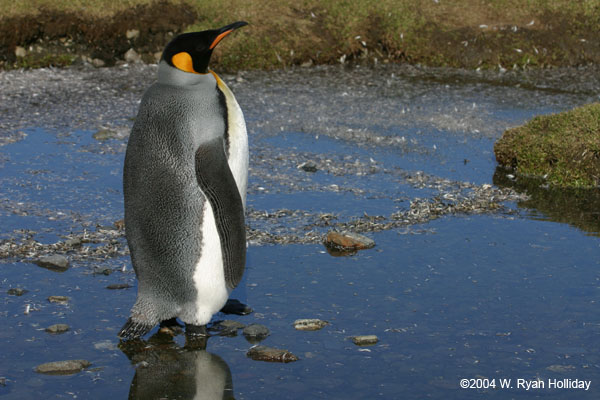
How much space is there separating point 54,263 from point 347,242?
7.07 ft

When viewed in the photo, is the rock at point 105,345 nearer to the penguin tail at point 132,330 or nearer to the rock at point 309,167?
the penguin tail at point 132,330

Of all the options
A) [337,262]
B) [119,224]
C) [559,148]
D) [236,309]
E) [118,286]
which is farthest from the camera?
[559,148]

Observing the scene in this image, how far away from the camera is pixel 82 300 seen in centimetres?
510

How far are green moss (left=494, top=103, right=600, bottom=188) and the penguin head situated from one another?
4.79 metres

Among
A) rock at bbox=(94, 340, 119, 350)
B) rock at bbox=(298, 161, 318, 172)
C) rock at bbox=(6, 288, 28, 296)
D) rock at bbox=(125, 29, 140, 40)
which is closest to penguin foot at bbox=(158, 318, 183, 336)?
rock at bbox=(94, 340, 119, 350)

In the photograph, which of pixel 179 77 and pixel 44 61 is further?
pixel 44 61

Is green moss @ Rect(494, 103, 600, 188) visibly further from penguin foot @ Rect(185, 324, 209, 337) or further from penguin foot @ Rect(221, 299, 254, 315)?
penguin foot @ Rect(185, 324, 209, 337)

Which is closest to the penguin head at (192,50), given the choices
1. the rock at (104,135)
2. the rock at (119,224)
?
the rock at (119,224)

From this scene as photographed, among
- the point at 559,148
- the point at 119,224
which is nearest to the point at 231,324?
the point at 119,224

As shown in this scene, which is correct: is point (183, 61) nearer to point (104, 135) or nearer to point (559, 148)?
point (559, 148)

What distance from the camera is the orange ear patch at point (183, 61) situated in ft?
14.9

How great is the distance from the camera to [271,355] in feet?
14.1

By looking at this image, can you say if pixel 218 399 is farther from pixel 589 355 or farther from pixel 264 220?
pixel 264 220

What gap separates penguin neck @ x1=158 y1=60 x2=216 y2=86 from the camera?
459cm
